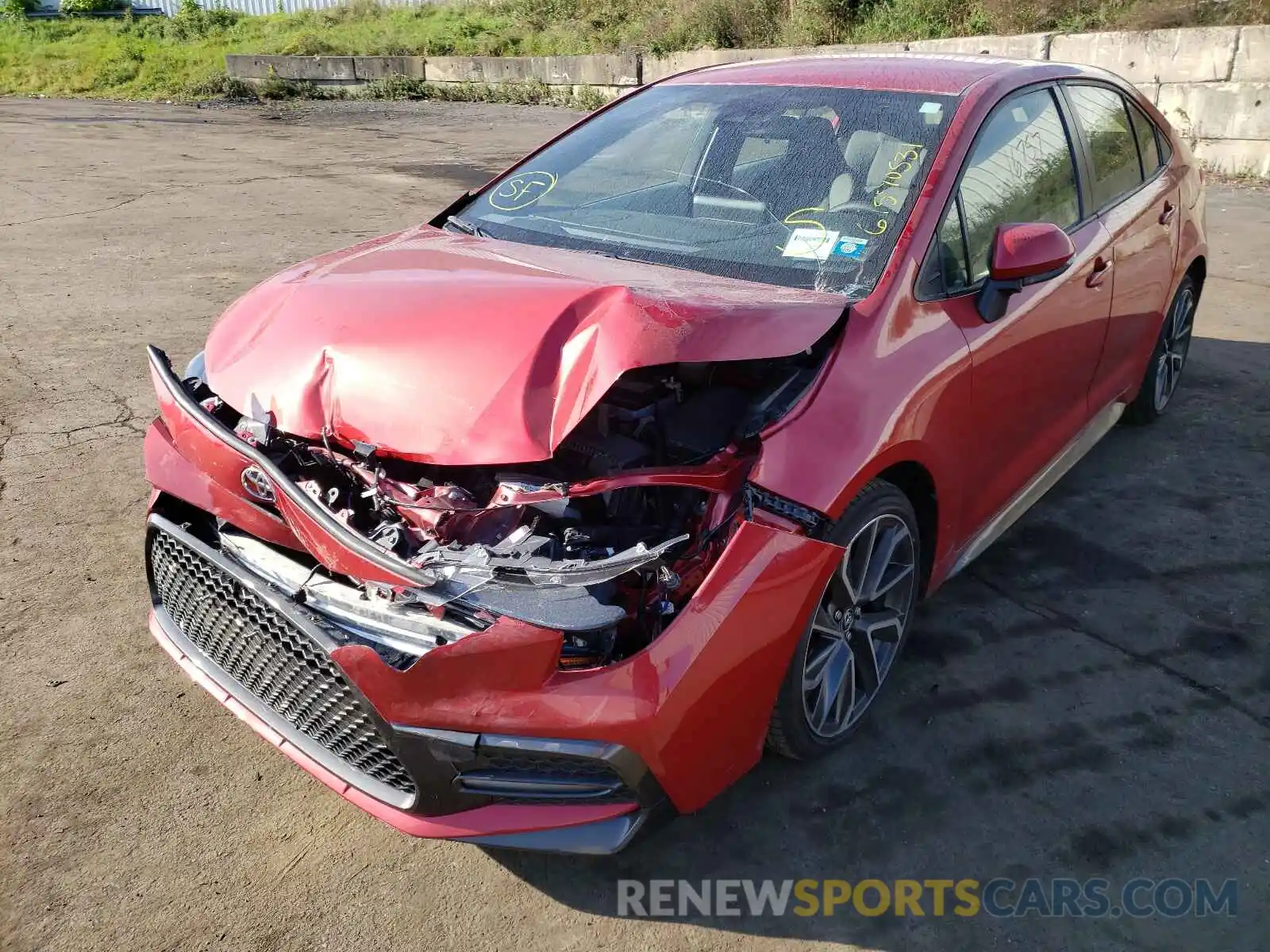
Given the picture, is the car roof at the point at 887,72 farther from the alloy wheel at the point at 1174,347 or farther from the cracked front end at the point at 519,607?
the alloy wheel at the point at 1174,347

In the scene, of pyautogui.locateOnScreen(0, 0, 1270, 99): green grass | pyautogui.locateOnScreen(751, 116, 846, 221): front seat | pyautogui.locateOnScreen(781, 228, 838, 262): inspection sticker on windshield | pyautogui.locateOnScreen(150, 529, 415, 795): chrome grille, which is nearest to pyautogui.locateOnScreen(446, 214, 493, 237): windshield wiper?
pyautogui.locateOnScreen(751, 116, 846, 221): front seat

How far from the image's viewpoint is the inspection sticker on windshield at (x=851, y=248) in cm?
289

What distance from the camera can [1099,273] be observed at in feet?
11.9

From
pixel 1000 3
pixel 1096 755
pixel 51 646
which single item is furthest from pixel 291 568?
pixel 1000 3

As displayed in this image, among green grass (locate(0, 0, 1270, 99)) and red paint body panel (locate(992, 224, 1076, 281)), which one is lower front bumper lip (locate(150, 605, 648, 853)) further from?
green grass (locate(0, 0, 1270, 99))

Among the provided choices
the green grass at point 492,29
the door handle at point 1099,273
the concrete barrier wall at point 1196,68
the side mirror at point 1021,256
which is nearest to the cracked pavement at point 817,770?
the door handle at point 1099,273

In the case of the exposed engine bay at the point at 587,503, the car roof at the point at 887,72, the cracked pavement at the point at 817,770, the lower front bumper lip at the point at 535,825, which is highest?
the car roof at the point at 887,72

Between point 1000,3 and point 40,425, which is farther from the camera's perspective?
point 1000,3

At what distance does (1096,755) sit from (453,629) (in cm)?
188

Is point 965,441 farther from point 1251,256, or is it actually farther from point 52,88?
point 52,88

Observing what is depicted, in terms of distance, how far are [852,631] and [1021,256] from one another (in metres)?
1.18

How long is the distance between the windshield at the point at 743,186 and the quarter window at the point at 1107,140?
971 millimetres

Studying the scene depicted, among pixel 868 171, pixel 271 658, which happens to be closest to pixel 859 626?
pixel 868 171

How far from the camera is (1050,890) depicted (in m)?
2.39
